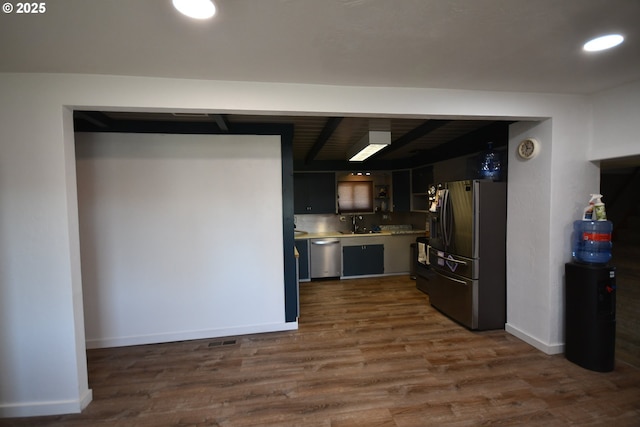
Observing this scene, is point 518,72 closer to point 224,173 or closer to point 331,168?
point 224,173

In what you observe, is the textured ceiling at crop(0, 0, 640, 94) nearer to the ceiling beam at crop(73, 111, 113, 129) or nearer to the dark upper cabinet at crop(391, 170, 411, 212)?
the ceiling beam at crop(73, 111, 113, 129)

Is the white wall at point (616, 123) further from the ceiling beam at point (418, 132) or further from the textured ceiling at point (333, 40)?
the ceiling beam at point (418, 132)

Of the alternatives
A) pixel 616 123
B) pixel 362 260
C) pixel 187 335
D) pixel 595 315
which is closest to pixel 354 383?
pixel 187 335

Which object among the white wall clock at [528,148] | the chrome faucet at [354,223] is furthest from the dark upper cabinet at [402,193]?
the white wall clock at [528,148]

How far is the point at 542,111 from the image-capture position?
2348mm

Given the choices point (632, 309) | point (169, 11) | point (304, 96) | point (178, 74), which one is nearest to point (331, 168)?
point (304, 96)

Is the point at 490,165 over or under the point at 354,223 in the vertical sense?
over

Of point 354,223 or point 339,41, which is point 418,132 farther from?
point 354,223

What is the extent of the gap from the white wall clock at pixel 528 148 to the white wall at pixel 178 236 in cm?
257

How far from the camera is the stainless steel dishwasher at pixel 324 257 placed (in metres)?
4.96

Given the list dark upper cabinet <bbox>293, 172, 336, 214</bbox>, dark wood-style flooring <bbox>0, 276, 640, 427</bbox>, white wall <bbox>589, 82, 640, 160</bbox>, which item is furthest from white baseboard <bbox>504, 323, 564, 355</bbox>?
dark upper cabinet <bbox>293, 172, 336, 214</bbox>

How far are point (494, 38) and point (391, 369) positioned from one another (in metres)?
2.56

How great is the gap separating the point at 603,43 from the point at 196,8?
7.45ft

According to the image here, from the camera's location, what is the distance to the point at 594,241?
7.38 ft
